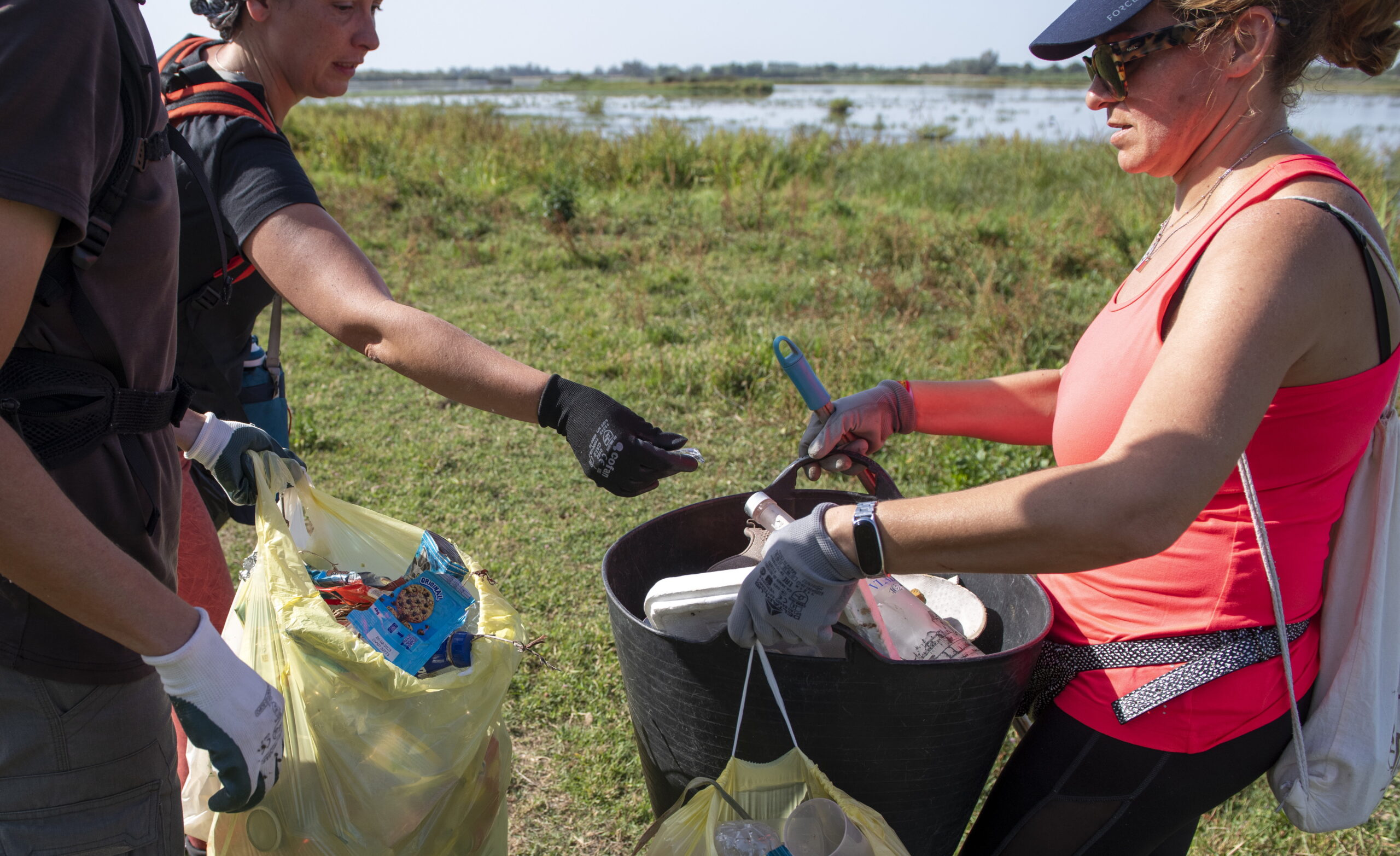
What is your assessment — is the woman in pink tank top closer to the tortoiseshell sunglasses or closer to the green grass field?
the tortoiseshell sunglasses

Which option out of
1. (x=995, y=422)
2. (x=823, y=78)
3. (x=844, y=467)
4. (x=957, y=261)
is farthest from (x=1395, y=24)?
(x=823, y=78)

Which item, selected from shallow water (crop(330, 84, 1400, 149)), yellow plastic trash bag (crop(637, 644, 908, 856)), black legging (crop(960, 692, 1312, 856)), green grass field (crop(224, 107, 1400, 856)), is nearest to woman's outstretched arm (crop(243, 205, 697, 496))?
yellow plastic trash bag (crop(637, 644, 908, 856))

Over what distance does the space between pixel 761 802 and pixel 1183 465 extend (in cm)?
72

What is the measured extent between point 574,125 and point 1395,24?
23.3 metres

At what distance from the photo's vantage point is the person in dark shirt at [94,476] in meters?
0.97

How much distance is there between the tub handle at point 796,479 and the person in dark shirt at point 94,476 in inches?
35.6

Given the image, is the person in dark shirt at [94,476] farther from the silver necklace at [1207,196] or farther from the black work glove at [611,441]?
the silver necklace at [1207,196]

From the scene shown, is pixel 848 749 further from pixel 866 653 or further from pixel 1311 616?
pixel 1311 616

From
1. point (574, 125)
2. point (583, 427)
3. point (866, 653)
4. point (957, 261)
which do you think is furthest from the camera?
point (574, 125)

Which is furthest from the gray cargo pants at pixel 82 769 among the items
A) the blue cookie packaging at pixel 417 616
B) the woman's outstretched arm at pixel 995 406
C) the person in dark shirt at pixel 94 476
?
the woman's outstretched arm at pixel 995 406

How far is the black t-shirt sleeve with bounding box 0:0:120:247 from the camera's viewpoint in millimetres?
933

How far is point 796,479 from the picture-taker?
1812 millimetres

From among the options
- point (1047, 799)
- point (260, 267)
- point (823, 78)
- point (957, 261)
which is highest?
point (260, 267)

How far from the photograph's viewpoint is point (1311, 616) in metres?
1.43
